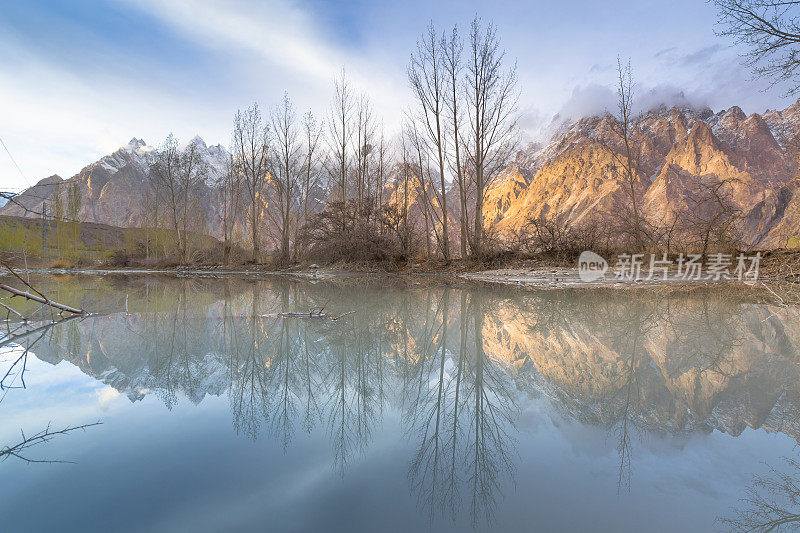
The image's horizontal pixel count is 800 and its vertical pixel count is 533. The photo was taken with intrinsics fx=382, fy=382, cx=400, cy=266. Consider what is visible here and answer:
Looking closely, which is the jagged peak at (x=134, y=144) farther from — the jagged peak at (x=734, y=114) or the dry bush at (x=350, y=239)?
the jagged peak at (x=734, y=114)

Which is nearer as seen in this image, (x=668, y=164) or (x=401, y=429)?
(x=401, y=429)

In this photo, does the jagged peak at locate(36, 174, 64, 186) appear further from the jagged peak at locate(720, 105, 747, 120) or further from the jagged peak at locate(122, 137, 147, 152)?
the jagged peak at locate(122, 137, 147, 152)

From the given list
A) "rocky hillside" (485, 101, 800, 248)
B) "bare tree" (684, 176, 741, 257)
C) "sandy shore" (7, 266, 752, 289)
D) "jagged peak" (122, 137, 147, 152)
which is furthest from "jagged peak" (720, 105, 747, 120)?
"jagged peak" (122, 137, 147, 152)

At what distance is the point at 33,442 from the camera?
1804 mm

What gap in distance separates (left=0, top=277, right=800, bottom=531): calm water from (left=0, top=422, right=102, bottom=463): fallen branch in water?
0.16ft

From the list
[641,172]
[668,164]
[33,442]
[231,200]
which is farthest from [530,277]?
[668,164]

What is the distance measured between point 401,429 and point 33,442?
1.75 meters

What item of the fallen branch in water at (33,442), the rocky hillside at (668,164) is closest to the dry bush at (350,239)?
the fallen branch in water at (33,442)

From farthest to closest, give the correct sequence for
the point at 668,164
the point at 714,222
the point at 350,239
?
the point at 668,164 < the point at 350,239 < the point at 714,222

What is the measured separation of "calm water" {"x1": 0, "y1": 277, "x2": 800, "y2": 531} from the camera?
51.7 inches

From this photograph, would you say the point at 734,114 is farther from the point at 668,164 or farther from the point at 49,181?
the point at 49,181

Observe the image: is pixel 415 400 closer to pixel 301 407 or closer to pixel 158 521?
pixel 301 407

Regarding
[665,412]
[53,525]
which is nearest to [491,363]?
[665,412]

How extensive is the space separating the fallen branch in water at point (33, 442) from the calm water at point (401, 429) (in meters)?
0.05
